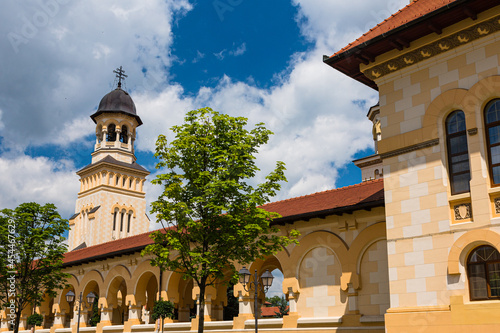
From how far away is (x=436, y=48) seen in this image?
1409 cm

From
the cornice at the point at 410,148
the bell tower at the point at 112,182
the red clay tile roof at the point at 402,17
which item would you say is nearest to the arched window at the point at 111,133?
the bell tower at the point at 112,182

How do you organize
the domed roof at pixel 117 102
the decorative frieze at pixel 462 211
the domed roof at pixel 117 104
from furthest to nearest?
the domed roof at pixel 117 102 < the domed roof at pixel 117 104 < the decorative frieze at pixel 462 211

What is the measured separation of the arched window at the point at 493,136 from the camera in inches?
498

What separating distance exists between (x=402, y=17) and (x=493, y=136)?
450 cm

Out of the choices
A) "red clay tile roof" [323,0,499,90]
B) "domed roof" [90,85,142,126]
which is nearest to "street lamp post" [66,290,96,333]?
"red clay tile roof" [323,0,499,90]

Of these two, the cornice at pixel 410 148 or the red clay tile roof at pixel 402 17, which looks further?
the red clay tile roof at pixel 402 17

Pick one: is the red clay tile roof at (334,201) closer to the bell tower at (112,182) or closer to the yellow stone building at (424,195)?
the yellow stone building at (424,195)

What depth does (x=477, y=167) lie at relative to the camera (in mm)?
12766

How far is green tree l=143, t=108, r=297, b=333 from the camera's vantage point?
17859 millimetres

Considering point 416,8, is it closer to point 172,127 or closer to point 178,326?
point 172,127

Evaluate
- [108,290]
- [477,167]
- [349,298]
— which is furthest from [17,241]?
[477,167]

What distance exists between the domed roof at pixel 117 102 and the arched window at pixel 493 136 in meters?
61.5

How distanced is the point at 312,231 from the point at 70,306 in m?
24.1

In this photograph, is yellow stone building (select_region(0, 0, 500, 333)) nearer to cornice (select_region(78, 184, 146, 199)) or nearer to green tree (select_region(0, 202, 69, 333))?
green tree (select_region(0, 202, 69, 333))
